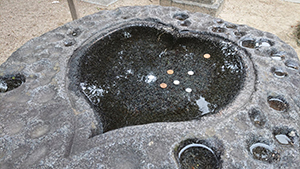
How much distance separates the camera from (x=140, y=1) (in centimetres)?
610

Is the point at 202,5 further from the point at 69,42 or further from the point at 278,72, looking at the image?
the point at 69,42

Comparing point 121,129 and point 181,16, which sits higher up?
point 181,16

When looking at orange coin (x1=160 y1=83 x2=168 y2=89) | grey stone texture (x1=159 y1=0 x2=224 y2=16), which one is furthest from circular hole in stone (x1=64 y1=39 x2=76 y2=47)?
grey stone texture (x1=159 y1=0 x2=224 y2=16)

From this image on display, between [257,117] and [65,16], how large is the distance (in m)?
5.13

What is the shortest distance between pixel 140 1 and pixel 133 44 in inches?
143

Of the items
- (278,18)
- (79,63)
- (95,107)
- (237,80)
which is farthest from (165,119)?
(278,18)

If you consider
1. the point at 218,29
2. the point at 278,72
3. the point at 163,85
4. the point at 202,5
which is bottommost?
the point at 163,85

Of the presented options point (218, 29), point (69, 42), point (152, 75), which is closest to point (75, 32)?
point (69, 42)

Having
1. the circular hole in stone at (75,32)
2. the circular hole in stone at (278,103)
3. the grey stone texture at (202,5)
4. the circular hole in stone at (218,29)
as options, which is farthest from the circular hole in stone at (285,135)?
the grey stone texture at (202,5)

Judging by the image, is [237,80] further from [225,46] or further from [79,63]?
[79,63]

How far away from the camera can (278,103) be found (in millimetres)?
1793

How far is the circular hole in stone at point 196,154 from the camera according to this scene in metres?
1.41

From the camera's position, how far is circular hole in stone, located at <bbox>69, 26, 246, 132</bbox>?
2.11 m

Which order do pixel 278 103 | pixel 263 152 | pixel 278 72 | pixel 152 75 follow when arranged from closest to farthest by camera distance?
pixel 263 152, pixel 278 103, pixel 278 72, pixel 152 75
